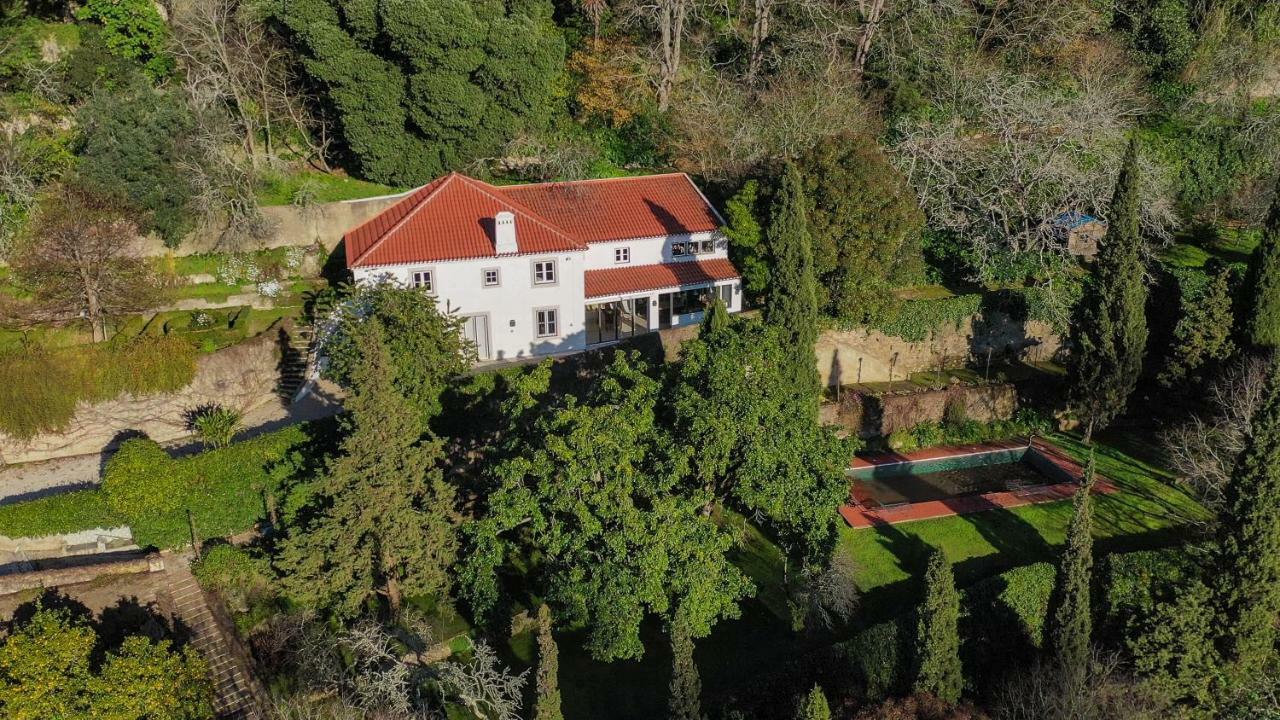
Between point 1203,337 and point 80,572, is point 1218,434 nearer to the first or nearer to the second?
point 1203,337

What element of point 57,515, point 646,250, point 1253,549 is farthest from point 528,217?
point 1253,549

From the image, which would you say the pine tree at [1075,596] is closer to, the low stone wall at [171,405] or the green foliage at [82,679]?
the green foliage at [82,679]

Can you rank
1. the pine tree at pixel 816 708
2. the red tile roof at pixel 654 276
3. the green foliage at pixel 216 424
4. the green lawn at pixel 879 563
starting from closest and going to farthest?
the pine tree at pixel 816 708, the green lawn at pixel 879 563, the green foliage at pixel 216 424, the red tile roof at pixel 654 276

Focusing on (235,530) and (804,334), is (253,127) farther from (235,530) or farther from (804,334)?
(804,334)

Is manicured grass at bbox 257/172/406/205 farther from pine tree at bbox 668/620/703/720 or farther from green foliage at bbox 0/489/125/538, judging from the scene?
pine tree at bbox 668/620/703/720

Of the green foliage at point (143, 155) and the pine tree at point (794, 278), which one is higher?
the green foliage at point (143, 155)

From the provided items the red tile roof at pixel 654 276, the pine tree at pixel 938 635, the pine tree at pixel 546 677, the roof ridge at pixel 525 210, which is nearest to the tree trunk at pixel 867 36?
the red tile roof at pixel 654 276
